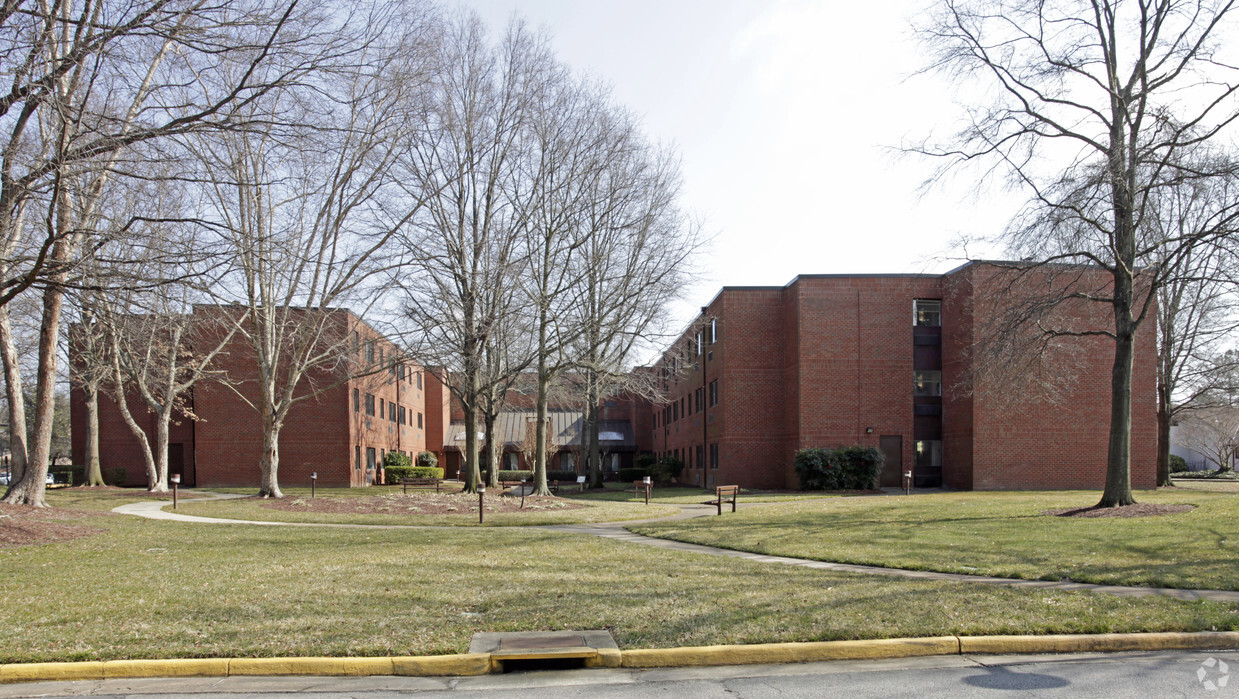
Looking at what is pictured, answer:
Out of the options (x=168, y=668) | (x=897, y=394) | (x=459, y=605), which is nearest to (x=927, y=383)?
(x=897, y=394)

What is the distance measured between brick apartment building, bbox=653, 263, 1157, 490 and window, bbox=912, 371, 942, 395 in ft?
0.19

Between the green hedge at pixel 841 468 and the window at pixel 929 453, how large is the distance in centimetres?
328

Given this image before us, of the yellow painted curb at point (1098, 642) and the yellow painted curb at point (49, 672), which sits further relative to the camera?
the yellow painted curb at point (1098, 642)

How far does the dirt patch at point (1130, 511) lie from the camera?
17172 millimetres

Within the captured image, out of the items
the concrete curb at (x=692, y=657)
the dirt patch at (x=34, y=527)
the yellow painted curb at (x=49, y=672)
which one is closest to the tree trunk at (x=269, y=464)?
the dirt patch at (x=34, y=527)

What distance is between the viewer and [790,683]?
6.43 meters

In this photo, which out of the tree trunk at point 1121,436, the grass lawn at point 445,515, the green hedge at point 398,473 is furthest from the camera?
the green hedge at point 398,473

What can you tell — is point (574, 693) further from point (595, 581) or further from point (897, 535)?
point (897, 535)

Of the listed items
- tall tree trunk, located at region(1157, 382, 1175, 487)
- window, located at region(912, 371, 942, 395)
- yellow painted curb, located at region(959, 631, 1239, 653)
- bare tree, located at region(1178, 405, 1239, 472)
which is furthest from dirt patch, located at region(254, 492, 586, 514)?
bare tree, located at region(1178, 405, 1239, 472)

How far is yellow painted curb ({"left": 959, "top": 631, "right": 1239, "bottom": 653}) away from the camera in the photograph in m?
7.30

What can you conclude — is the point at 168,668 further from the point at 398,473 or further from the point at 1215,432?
the point at 1215,432

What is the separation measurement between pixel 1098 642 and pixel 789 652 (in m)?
2.85

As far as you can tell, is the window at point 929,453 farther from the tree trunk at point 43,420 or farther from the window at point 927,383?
the tree trunk at point 43,420

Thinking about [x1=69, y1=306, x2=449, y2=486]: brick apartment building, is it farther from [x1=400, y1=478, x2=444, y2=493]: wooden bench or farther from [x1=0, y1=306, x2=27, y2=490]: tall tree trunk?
[x1=0, y1=306, x2=27, y2=490]: tall tree trunk
